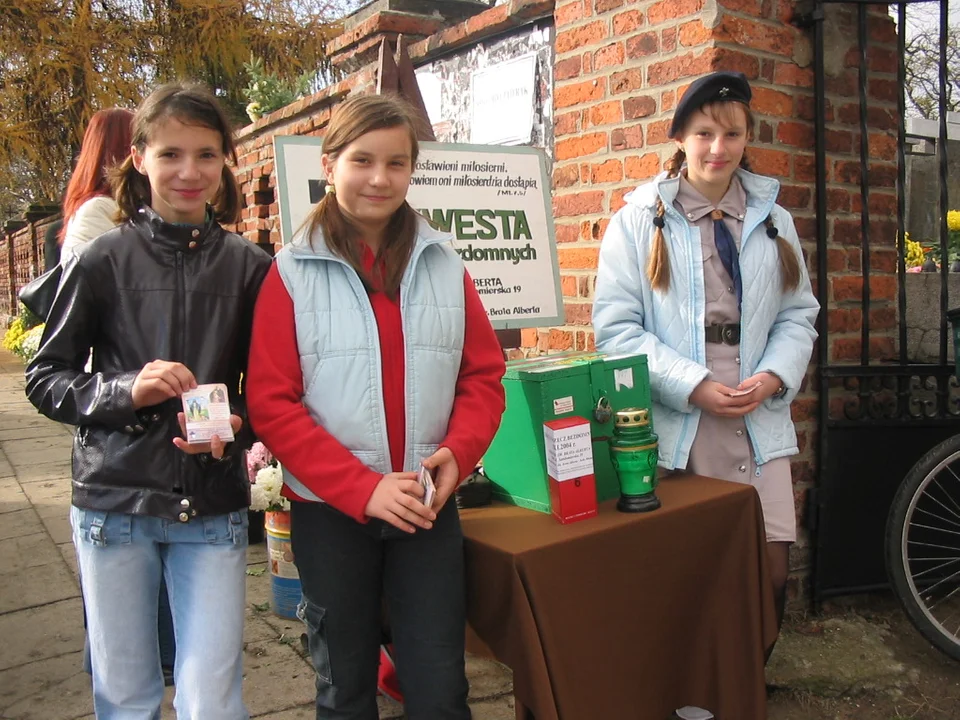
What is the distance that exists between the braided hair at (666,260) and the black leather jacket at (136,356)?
3.95 feet

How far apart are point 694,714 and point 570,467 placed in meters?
0.94

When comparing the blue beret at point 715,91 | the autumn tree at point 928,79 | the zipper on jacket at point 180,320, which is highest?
the autumn tree at point 928,79

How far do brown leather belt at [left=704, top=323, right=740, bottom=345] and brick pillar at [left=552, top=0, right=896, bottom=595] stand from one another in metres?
0.79

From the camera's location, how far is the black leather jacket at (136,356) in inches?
70.9

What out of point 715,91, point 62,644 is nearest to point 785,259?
point 715,91

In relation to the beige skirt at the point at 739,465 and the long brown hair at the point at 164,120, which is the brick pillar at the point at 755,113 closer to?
the beige skirt at the point at 739,465

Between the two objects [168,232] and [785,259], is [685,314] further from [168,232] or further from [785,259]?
[168,232]

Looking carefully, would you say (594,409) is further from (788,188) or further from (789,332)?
(788,188)

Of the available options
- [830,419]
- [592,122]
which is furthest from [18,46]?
[830,419]

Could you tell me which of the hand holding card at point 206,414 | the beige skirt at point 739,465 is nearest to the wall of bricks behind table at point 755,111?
the beige skirt at point 739,465

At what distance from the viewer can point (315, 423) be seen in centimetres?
190

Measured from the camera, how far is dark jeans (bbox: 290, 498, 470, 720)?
1932 millimetres

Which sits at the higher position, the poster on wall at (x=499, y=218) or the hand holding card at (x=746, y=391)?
the poster on wall at (x=499, y=218)

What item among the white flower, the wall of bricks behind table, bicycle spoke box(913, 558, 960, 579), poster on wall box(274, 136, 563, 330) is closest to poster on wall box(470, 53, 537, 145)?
the wall of bricks behind table
